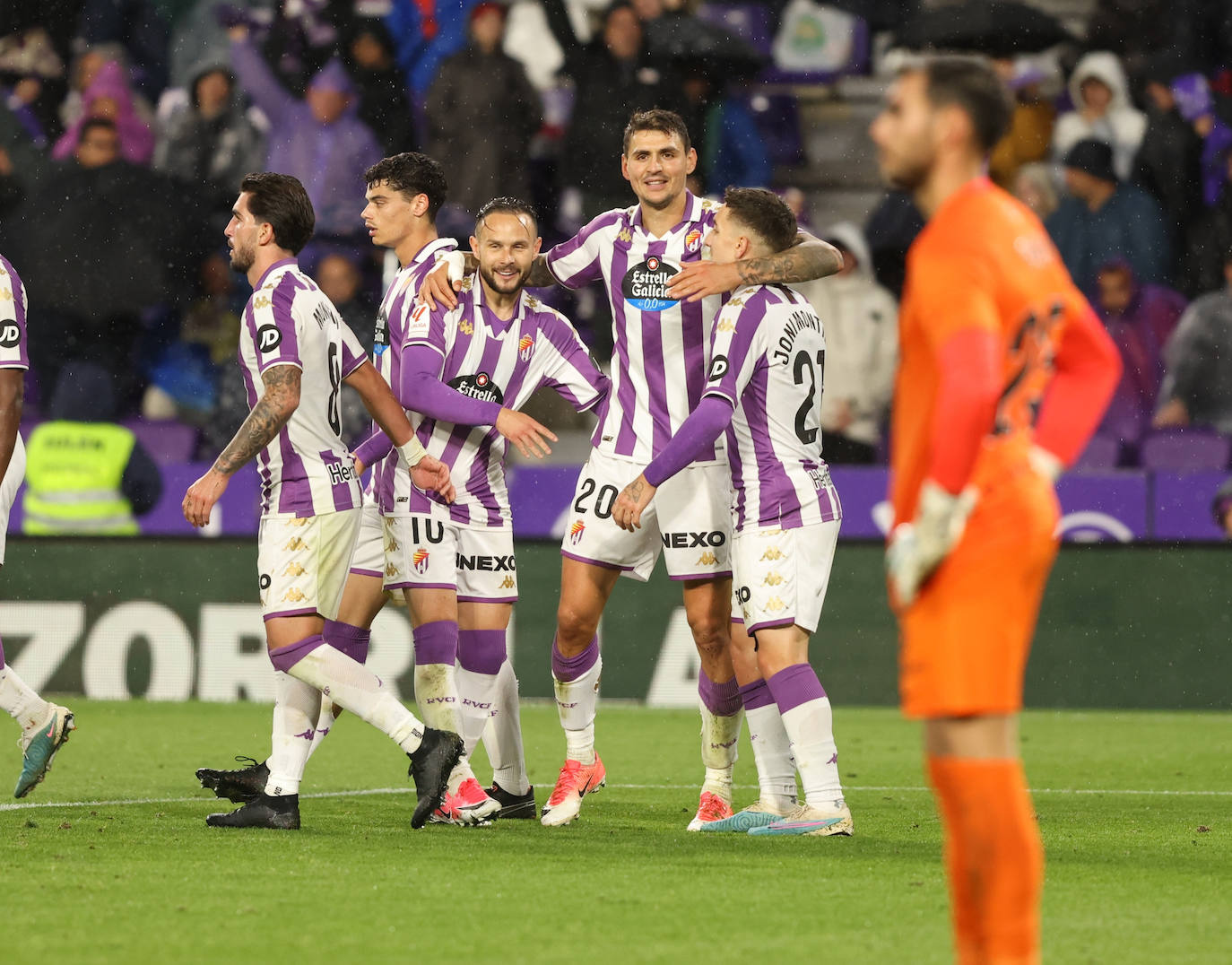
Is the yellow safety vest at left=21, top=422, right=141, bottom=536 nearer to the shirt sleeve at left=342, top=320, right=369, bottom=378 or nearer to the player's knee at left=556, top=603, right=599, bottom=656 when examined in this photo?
the player's knee at left=556, top=603, right=599, bottom=656

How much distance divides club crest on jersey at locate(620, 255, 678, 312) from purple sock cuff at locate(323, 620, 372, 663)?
5.43ft

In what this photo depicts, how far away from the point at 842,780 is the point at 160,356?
25.7ft

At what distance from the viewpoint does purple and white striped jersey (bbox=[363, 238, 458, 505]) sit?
7.00 metres

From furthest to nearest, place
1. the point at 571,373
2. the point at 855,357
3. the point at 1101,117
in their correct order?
the point at 1101,117, the point at 855,357, the point at 571,373

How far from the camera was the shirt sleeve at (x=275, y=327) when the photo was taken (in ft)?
20.4

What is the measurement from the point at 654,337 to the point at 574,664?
125cm

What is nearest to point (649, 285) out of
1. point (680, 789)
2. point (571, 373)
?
point (571, 373)

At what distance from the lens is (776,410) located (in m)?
6.57

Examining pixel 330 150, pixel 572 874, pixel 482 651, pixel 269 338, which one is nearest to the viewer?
pixel 572 874

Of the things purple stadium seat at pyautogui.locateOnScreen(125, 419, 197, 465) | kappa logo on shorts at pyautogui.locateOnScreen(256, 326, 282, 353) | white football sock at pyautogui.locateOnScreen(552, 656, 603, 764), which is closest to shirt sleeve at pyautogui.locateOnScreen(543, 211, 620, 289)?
kappa logo on shorts at pyautogui.locateOnScreen(256, 326, 282, 353)

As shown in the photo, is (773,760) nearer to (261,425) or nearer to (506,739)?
(506,739)

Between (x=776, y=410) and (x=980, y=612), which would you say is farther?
(x=776, y=410)

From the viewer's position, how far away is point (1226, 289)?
13.4m

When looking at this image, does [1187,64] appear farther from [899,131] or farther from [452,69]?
[899,131]
